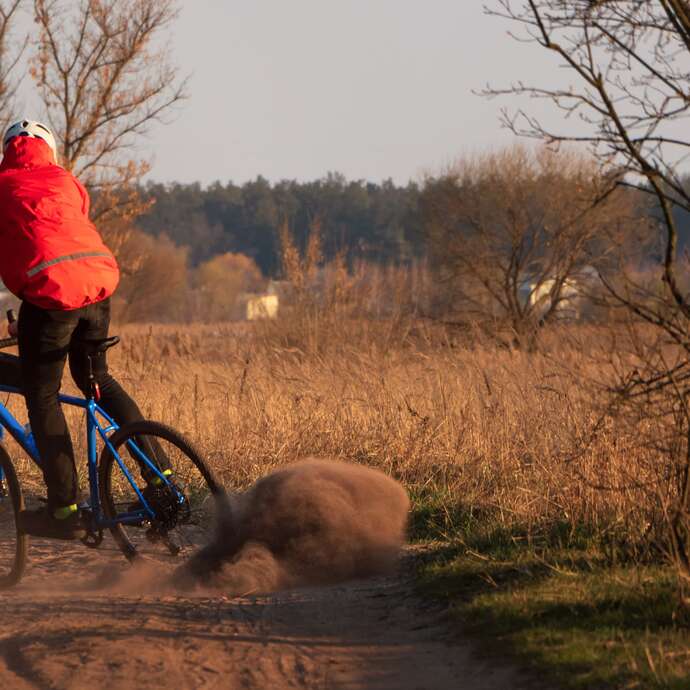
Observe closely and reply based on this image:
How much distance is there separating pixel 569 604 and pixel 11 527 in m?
2.96

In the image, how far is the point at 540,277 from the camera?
25.1m

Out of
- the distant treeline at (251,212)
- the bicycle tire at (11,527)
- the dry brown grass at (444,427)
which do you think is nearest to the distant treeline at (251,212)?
the distant treeline at (251,212)

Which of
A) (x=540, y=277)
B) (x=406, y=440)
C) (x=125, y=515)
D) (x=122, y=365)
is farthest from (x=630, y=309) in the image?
(x=540, y=277)

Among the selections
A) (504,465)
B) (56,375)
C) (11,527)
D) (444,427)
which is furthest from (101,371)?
(444,427)

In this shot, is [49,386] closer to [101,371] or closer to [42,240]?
[101,371]

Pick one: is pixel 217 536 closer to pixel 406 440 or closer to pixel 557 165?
pixel 406 440

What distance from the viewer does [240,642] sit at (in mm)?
4465

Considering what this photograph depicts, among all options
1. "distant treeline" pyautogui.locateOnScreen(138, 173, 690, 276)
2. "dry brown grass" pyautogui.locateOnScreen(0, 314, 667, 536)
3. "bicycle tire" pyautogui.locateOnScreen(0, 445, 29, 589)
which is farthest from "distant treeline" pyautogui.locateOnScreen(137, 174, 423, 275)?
"bicycle tire" pyautogui.locateOnScreen(0, 445, 29, 589)

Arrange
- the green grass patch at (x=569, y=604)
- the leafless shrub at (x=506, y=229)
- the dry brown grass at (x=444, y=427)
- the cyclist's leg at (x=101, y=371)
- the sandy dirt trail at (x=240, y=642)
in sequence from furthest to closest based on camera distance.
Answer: the leafless shrub at (x=506, y=229)
the dry brown grass at (x=444, y=427)
the cyclist's leg at (x=101, y=371)
the sandy dirt trail at (x=240, y=642)
the green grass patch at (x=569, y=604)

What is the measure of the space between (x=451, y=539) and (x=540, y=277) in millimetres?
19672

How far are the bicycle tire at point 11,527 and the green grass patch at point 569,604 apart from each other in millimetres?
2026

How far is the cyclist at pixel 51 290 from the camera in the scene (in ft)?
17.2

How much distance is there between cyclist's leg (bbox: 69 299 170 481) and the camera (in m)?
5.50

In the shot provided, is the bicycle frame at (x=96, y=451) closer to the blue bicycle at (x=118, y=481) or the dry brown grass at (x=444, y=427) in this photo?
the blue bicycle at (x=118, y=481)
